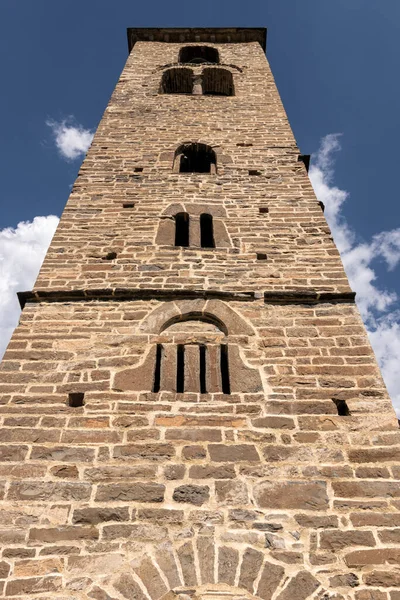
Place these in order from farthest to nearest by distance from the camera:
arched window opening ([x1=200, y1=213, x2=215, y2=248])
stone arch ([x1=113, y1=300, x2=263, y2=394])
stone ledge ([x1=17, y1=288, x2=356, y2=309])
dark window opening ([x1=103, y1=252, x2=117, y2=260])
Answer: arched window opening ([x1=200, y1=213, x2=215, y2=248]) → dark window opening ([x1=103, y1=252, x2=117, y2=260]) → stone ledge ([x1=17, y1=288, x2=356, y2=309]) → stone arch ([x1=113, y1=300, x2=263, y2=394])

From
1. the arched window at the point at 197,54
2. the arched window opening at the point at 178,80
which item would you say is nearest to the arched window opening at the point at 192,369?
the arched window opening at the point at 178,80

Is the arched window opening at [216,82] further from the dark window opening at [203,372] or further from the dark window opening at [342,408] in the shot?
the dark window opening at [342,408]

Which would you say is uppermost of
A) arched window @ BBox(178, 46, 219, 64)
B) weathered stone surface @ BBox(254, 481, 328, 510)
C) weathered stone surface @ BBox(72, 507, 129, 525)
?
arched window @ BBox(178, 46, 219, 64)

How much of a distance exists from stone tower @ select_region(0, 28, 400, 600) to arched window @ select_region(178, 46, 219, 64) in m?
9.15

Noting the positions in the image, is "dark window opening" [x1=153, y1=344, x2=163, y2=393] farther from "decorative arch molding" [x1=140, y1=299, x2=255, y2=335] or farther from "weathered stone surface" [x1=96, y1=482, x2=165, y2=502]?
"weathered stone surface" [x1=96, y1=482, x2=165, y2=502]

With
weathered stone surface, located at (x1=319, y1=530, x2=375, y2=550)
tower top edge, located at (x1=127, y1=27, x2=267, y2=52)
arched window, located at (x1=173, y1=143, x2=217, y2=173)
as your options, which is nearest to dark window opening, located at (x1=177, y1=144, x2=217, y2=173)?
arched window, located at (x1=173, y1=143, x2=217, y2=173)

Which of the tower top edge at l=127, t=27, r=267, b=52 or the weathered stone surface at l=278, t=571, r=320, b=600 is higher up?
the tower top edge at l=127, t=27, r=267, b=52

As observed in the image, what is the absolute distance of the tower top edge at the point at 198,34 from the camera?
15602 mm

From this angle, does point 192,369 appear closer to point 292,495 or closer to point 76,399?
point 76,399

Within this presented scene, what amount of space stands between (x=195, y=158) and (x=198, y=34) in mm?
8623

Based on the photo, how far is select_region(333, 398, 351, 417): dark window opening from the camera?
4357mm

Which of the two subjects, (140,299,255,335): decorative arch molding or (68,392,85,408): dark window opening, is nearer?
(68,392,85,408): dark window opening

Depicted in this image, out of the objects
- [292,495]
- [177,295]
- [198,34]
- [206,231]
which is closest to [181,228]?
A: [206,231]

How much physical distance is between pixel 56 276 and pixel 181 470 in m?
3.02
